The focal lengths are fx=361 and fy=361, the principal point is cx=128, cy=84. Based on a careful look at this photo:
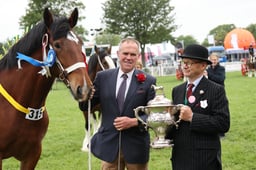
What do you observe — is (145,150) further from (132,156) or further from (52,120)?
(52,120)

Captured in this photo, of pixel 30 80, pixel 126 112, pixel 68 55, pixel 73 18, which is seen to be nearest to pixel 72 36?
pixel 68 55

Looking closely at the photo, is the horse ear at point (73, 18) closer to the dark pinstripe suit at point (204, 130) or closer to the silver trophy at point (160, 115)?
the silver trophy at point (160, 115)

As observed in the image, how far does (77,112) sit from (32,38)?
968 centimetres

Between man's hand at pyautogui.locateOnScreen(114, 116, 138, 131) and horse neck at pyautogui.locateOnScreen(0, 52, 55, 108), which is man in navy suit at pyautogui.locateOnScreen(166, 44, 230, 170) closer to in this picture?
man's hand at pyautogui.locateOnScreen(114, 116, 138, 131)

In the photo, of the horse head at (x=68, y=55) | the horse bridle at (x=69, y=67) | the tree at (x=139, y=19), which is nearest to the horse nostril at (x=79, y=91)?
the horse head at (x=68, y=55)

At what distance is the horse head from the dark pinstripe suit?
3.05ft

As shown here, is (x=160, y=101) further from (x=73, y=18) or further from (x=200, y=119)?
(x=73, y=18)

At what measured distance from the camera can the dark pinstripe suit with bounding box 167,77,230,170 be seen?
2.98m

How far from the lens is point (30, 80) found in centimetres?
372

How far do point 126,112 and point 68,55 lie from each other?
78 centimetres

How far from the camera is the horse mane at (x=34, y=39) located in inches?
133

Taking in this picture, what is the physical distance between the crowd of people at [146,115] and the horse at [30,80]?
1.44ft

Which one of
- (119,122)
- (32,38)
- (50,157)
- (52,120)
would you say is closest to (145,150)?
(119,122)

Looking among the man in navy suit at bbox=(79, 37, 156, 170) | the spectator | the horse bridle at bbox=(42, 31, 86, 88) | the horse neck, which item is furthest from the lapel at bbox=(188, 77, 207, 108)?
the spectator
